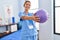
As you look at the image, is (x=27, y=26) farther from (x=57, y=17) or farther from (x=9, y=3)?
(x=57, y=17)

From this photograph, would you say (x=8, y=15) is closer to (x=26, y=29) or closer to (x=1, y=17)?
(x=1, y=17)

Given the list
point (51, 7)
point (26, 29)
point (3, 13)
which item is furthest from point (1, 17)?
point (51, 7)

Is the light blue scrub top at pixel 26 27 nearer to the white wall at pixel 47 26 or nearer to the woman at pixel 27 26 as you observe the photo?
the woman at pixel 27 26

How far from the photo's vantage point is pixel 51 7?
2.11 m

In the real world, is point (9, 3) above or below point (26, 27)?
above

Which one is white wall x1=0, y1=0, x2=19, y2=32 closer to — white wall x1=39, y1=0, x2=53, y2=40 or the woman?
the woman


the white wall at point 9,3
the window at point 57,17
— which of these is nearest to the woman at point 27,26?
the white wall at point 9,3

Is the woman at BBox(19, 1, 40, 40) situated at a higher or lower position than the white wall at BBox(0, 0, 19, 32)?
lower

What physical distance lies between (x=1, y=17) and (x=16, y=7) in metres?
0.27

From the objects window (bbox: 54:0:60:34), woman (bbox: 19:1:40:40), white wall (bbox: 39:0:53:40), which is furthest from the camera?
window (bbox: 54:0:60:34)

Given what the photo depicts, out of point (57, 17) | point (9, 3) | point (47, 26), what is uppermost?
point (9, 3)

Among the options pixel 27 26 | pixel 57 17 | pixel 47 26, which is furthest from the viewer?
pixel 57 17

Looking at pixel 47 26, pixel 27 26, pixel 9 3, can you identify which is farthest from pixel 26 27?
pixel 47 26

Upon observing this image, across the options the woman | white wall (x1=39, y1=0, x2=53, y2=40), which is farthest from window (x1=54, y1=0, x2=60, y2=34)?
the woman
